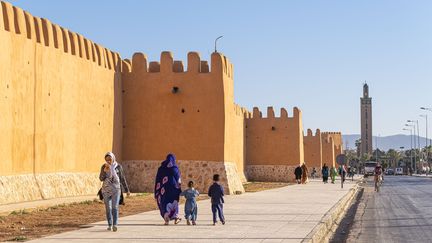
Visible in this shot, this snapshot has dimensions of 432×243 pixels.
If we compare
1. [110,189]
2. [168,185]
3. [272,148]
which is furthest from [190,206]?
[272,148]

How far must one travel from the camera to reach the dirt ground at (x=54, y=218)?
46.0ft

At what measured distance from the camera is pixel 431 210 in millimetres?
22891

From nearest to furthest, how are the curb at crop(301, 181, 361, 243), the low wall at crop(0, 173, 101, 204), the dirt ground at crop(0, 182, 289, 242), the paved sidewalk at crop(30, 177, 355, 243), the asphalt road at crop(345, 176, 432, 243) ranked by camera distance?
Answer: 1. the paved sidewalk at crop(30, 177, 355, 243)
2. the curb at crop(301, 181, 361, 243)
3. the dirt ground at crop(0, 182, 289, 242)
4. the asphalt road at crop(345, 176, 432, 243)
5. the low wall at crop(0, 173, 101, 204)

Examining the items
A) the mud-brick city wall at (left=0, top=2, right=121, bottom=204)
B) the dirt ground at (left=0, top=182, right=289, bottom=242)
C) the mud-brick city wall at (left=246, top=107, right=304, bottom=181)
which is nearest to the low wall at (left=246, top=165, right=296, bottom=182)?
the mud-brick city wall at (left=246, top=107, right=304, bottom=181)

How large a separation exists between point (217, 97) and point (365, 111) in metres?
159

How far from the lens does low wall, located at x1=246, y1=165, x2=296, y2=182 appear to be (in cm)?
5116

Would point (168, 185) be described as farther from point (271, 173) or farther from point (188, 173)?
point (271, 173)

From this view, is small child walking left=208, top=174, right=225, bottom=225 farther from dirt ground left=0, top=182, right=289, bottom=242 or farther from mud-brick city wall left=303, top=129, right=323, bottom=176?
mud-brick city wall left=303, top=129, right=323, bottom=176

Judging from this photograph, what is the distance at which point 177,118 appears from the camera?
31141 millimetres

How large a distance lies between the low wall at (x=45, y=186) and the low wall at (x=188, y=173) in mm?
3613

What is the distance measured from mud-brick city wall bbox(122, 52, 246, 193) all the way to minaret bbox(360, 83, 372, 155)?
15350cm

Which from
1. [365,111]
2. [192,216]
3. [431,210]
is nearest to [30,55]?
[192,216]

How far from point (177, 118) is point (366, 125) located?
507 ft

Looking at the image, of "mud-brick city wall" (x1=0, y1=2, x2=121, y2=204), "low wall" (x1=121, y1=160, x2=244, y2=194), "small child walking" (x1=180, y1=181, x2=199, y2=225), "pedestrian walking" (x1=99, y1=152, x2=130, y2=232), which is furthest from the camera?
"low wall" (x1=121, y1=160, x2=244, y2=194)
